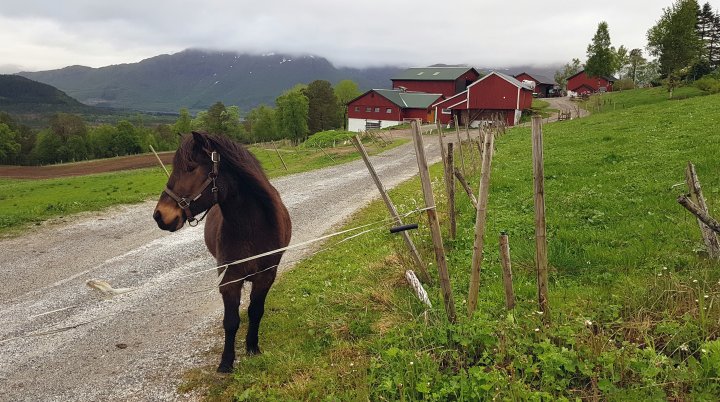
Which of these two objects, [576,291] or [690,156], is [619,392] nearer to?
[576,291]

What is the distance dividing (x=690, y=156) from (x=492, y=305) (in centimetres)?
973

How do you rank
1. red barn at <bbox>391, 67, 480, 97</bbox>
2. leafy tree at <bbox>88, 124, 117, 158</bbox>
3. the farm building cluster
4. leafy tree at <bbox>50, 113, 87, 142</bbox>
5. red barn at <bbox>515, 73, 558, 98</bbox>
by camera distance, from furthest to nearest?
leafy tree at <bbox>50, 113, 87, 142</bbox> < leafy tree at <bbox>88, 124, 117, 158</bbox> < red barn at <bbox>515, 73, 558, 98</bbox> < red barn at <bbox>391, 67, 480, 97</bbox> < the farm building cluster

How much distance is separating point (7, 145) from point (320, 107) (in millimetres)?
63017

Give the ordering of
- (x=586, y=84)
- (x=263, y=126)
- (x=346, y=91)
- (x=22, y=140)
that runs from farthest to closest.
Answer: (x=346, y=91) → (x=263, y=126) → (x=22, y=140) → (x=586, y=84)

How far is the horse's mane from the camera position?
4.30 metres

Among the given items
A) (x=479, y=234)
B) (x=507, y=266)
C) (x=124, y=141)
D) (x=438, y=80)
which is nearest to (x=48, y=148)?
(x=124, y=141)

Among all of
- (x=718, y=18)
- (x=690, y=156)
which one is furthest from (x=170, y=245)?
(x=718, y=18)

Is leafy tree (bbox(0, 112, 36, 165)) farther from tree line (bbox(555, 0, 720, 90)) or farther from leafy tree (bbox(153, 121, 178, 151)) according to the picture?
tree line (bbox(555, 0, 720, 90))

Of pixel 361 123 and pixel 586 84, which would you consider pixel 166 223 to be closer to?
pixel 361 123

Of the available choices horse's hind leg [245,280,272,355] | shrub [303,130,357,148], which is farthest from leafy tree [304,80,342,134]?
horse's hind leg [245,280,272,355]

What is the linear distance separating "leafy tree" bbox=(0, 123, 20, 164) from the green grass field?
10249 centimetres

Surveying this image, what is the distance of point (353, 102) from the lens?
221ft

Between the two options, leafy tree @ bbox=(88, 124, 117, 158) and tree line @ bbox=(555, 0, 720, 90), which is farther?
leafy tree @ bbox=(88, 124, 117, 158)

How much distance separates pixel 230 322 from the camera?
4938 millimetres
